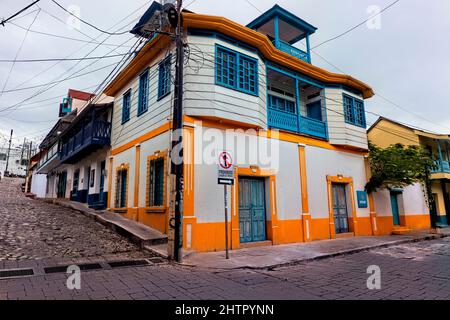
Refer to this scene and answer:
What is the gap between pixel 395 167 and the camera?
13.6 metres

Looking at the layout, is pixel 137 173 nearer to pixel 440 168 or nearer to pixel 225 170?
pixel 225 170

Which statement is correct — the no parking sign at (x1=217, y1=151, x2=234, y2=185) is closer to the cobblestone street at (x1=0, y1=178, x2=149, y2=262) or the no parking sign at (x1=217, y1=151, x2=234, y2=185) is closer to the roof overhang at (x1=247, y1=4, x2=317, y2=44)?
the cobblestone street at (x1=0, y1=178, x2=149, y2=262)

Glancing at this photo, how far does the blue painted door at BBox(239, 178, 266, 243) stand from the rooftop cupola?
6.76 meters

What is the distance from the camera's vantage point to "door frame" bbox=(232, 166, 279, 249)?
885 cm

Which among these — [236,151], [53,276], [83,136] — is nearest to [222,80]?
[236,151]

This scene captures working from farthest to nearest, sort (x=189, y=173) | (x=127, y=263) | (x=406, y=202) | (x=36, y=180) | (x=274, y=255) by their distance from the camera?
(x=36, y=180), (x=406, y=202), (x=189, y=173), (x=274, y=255), (x=127, y=263)

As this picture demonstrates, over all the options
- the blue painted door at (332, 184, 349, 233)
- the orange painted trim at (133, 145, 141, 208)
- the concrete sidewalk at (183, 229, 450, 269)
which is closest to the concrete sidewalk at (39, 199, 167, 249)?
the orange painted trim at (133, 145, 141, 208)

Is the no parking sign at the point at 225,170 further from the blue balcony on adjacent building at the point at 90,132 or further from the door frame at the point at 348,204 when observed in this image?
the blue balcony on adjacent building at the point at 90,132

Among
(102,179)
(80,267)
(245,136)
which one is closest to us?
(80,267)

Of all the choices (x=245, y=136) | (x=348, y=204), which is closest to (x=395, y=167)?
(x=348, y=204)

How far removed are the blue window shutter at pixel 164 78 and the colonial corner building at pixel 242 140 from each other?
0.14ft

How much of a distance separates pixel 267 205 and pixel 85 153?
11.7m

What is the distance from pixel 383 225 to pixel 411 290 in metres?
10.2

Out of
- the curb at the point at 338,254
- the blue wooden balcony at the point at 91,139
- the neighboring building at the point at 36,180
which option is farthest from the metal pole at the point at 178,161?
the neighboring building at the point at 36,180
